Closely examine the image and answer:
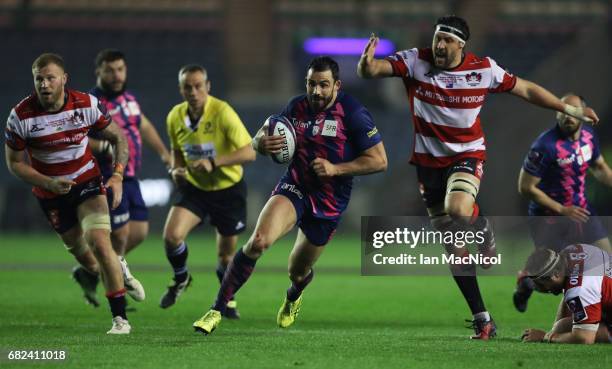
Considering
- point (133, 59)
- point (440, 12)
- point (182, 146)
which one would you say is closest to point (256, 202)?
point (133, 59)

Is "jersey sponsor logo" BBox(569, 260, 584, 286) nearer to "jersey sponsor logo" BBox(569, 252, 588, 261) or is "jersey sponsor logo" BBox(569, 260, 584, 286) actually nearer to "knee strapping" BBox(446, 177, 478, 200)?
"jersey sponsor logo" BBox(569, 252, 588, 261)

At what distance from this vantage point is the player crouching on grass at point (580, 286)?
26.7 ft

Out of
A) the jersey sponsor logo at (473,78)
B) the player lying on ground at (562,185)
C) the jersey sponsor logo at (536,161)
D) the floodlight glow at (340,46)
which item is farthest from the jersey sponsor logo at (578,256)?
the floodlight glow at (340,46)

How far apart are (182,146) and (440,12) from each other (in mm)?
20499

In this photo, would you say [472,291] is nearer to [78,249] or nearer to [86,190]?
[86,190]

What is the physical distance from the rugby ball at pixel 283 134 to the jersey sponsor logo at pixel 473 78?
1.44m

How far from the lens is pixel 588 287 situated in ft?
26.7

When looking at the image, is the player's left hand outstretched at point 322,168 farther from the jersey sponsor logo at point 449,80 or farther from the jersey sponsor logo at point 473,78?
the jersey sponsor logo at point 473,78

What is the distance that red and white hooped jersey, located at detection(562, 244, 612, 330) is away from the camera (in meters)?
8.12

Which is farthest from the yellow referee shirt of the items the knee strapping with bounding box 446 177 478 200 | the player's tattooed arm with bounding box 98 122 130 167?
the knee strapping with bounding box 446 177 478 200

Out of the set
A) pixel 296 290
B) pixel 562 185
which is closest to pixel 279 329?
pixel 296 290

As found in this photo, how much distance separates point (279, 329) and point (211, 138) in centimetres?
213

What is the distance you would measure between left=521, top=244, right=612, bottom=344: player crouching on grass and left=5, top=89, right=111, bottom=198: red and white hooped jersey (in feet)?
11.8

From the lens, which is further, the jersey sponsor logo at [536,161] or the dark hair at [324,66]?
the jersey sponsor logo at [536,161]
